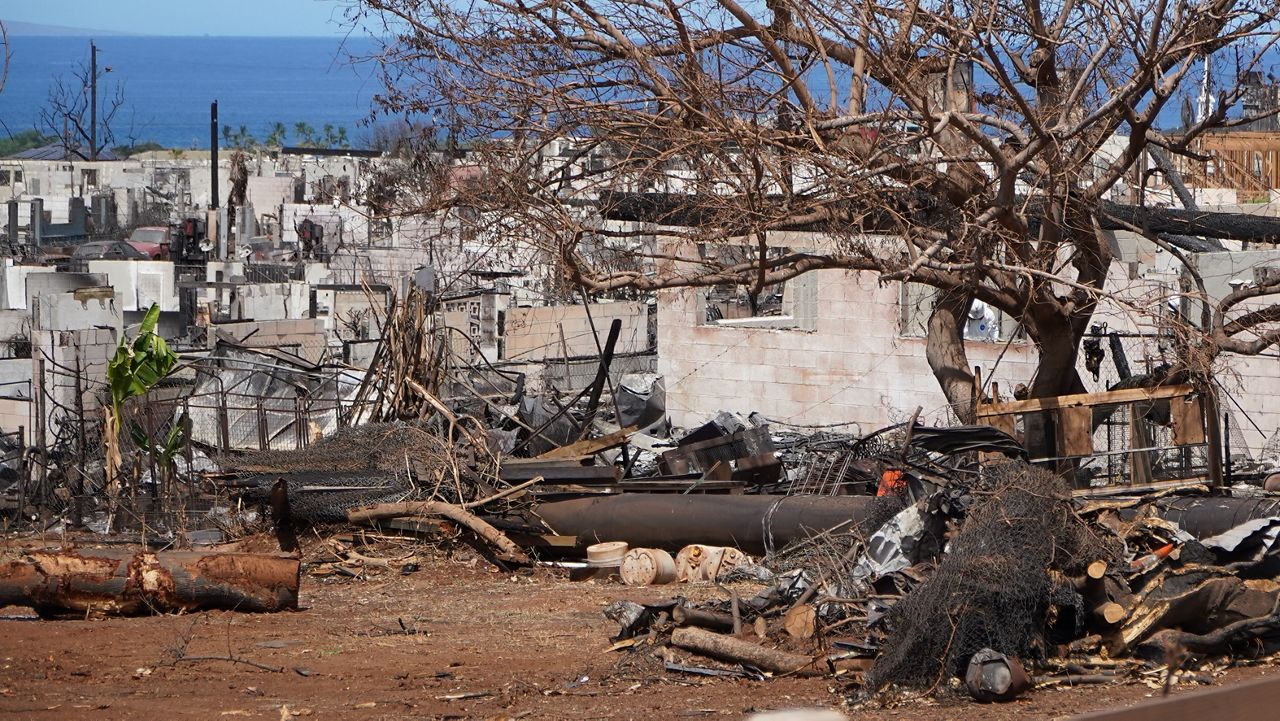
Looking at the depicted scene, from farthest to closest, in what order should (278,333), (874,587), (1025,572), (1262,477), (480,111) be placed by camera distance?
(278,333), (1262,477), (480,111), (874,587), (1025,572)

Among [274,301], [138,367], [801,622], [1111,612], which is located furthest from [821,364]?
[274,301]

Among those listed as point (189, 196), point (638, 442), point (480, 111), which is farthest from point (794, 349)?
point (189, 196)

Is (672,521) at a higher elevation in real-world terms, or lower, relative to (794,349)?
lower

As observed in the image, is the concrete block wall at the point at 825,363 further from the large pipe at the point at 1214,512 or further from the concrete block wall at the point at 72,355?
the large pipe at the point at 1214,512

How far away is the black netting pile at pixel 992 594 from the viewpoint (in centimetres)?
800

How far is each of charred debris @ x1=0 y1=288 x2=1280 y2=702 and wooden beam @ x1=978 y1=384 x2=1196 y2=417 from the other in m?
0.02

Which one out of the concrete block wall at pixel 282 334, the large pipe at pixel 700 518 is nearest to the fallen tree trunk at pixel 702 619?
the large pipe at pixel 700 518

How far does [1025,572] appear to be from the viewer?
8.14 m

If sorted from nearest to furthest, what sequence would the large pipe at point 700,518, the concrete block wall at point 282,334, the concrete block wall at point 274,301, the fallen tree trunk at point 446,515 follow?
the large pipe at point 700,518 < the fallen tree trunk at point 446,515 < the concrete block wall at point 282,334 < the concrete block wall at point 274,301

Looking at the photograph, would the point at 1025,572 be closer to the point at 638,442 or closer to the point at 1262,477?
the point at 1262,477

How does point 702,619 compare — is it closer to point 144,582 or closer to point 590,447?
point 144,582

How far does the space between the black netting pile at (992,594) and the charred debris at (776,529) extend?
2cm

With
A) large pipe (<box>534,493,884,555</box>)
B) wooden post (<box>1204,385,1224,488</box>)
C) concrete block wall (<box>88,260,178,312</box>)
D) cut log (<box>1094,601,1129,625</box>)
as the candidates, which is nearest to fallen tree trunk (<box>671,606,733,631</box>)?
cut log (<box>1094,601,1129,625</box>)

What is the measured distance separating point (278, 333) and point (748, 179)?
17839 mm
